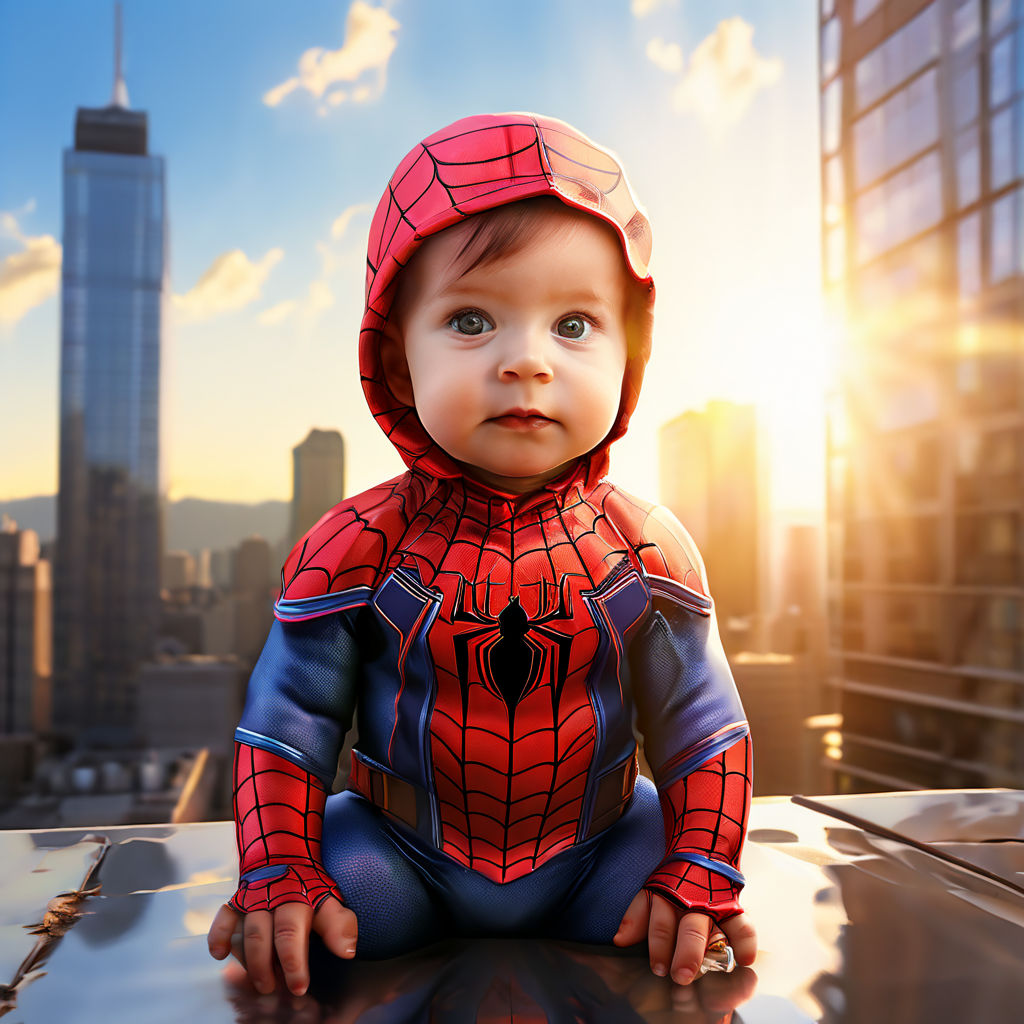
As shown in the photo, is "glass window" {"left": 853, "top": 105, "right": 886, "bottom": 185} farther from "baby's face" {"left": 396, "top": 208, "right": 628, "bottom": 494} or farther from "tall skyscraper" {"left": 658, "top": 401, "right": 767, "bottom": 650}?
"baby's face" {"left": 396, "top": 208, "right": 628, "bottom": 494}

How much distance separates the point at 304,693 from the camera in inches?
20.1

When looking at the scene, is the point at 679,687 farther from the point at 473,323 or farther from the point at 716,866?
the point at 473,323

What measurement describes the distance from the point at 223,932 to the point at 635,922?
0.27 metres

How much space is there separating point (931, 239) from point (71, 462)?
4.90m

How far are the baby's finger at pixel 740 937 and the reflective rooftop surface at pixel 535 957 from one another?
18 millimetres

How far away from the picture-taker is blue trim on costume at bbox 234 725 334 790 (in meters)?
0.49

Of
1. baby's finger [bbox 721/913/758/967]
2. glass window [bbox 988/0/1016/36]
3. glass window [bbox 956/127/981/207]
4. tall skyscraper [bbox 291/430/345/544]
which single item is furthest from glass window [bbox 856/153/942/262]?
baby's finger [bbox 721/913/758/967]

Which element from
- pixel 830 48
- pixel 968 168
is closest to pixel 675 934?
pixel 968 168

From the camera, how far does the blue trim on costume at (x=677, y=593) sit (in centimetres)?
54

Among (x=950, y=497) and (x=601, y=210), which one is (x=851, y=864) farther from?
(x=950, y=497)

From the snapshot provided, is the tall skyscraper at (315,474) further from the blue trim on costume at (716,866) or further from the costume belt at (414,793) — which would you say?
the blue trim on costume at (716,866)

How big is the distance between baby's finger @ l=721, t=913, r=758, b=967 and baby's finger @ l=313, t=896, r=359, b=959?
0.80 feet

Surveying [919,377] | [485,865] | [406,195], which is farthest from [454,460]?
[919,377]

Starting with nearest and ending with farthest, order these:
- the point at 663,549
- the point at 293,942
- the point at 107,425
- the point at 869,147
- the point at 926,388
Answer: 1. the point at 293,942
2. the point at 663,549
3. the point at 926,388
4. the point at 869,147
5. the point at 107,425
